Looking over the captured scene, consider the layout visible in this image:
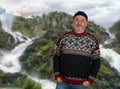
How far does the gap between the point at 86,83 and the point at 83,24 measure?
2.93 ft

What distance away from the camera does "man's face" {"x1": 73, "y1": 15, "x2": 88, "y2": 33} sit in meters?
7.71

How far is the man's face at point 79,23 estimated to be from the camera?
771 centimetres

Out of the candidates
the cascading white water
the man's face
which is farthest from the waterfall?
the man's face

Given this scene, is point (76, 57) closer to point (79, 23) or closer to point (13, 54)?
point (79, 23)

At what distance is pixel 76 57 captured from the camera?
25.1ft

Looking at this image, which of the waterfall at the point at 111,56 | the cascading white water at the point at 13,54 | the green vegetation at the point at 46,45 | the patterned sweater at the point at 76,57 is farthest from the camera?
the waterfall at the point at 111,56

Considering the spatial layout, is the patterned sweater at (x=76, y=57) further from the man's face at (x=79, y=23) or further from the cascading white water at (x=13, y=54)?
the cascading white water at (x=13, y=54)

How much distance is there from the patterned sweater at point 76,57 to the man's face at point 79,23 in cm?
8

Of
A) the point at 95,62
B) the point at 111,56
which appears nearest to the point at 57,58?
the point at 95,62

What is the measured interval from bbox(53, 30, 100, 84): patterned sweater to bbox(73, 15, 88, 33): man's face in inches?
3.1

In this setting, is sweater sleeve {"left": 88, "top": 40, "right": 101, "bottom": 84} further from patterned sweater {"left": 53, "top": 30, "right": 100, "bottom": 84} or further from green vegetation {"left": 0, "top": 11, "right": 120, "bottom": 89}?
green vegetation {"left": 0, "top": 11, "right": 120, "bottom": 89}

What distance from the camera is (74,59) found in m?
7.66

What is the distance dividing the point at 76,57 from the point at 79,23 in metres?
0.52

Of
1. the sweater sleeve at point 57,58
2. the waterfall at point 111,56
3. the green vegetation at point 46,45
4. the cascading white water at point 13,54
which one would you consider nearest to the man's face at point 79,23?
the sweater sleeve at point 57,58
